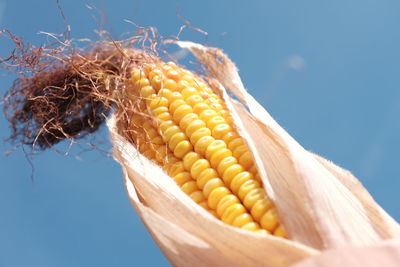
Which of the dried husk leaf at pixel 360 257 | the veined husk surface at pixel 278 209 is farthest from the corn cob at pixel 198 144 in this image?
the dried husk leaf at pixel 360 257

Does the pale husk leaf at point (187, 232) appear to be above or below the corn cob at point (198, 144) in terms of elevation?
below

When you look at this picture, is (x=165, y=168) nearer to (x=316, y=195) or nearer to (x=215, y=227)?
(x=215, y=227)

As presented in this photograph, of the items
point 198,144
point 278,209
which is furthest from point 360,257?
point 198,144

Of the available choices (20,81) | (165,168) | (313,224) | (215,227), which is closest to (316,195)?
(313,224)

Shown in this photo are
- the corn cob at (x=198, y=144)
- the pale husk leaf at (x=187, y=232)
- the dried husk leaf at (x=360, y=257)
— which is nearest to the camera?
the dried husk leaf at (x=360, y=257)

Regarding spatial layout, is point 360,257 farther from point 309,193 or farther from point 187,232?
point 187,232

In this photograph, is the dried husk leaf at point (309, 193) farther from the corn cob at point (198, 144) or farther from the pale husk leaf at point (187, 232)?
the pale husk leaf at point (187, 232)

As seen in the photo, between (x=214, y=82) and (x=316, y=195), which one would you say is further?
(x=214, y=82)

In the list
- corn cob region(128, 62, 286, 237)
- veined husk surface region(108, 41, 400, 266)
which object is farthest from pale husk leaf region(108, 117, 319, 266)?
corn cob region(128, 62, 286, 237)
